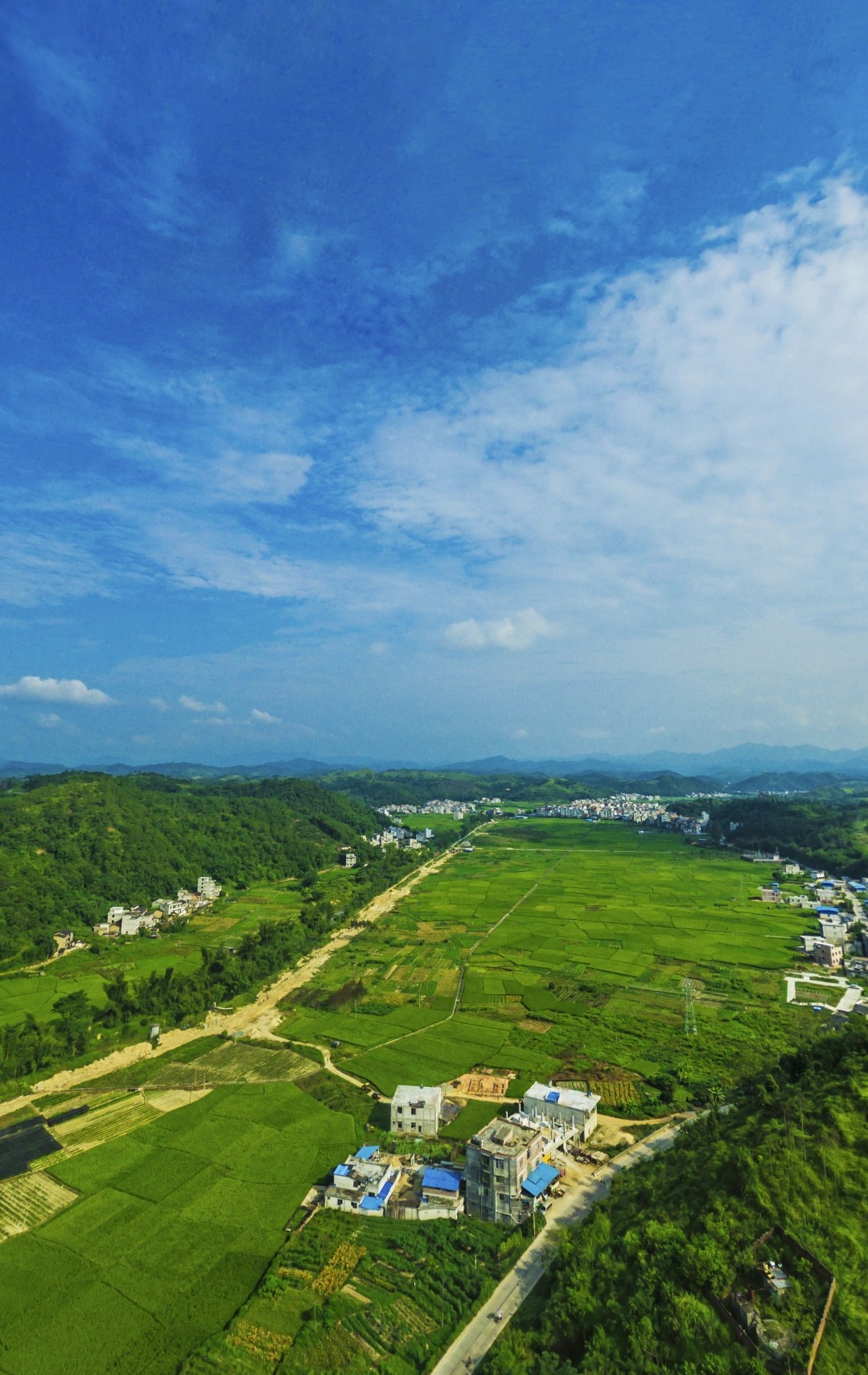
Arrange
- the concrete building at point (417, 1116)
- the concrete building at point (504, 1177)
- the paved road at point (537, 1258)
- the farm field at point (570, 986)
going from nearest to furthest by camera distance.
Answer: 1. the paved road at point (537, 1258)
2. the concrete building at point (504, 1177)
3. the concrete building at point (417, 1116)
4. the farm field at point (570, 986)

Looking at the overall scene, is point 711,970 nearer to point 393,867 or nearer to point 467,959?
point 467,959

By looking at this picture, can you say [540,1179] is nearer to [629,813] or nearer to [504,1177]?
[504,1177]

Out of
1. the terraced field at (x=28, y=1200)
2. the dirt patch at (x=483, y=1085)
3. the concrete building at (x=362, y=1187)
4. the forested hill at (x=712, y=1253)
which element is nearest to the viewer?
the forested hill at (x=712, y=1253)

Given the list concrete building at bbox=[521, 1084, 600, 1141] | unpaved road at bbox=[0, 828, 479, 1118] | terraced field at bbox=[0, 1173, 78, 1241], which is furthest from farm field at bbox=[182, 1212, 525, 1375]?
unpaved road at bbox=[0, 828, 479, 1118]

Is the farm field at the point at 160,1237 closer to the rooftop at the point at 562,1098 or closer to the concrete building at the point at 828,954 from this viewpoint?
the rooftop at the point at 562,1098

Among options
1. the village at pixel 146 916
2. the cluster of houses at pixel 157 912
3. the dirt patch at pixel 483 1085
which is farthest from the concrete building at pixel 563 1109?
the cluster of houses at pixel 157 912

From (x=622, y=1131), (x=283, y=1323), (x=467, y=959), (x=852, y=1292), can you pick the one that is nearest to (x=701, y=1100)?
(x=622, y=1131)
